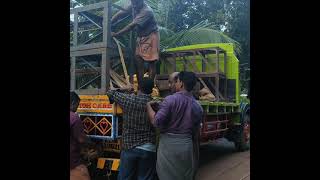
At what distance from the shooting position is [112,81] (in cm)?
475

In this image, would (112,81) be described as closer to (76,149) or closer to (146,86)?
(146,86)

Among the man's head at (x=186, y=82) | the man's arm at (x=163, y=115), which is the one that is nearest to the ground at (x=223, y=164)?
the man's arm at (x=163, y=115)

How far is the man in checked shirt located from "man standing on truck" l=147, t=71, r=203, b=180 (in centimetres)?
23

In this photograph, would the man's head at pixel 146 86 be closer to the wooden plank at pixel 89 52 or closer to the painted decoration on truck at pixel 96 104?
the painted decoration on truck at pixel 96 104

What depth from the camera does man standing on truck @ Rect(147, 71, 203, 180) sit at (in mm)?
3229

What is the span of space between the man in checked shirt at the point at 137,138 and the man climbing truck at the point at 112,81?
26cm

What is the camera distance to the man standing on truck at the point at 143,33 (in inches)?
185

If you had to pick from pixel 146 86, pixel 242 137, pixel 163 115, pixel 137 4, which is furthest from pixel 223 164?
pixel 163 115

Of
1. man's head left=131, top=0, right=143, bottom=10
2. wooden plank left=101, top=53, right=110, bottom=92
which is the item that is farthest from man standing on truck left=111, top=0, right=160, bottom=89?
wooden plank left=101, top=53, right=110, bottom=92
